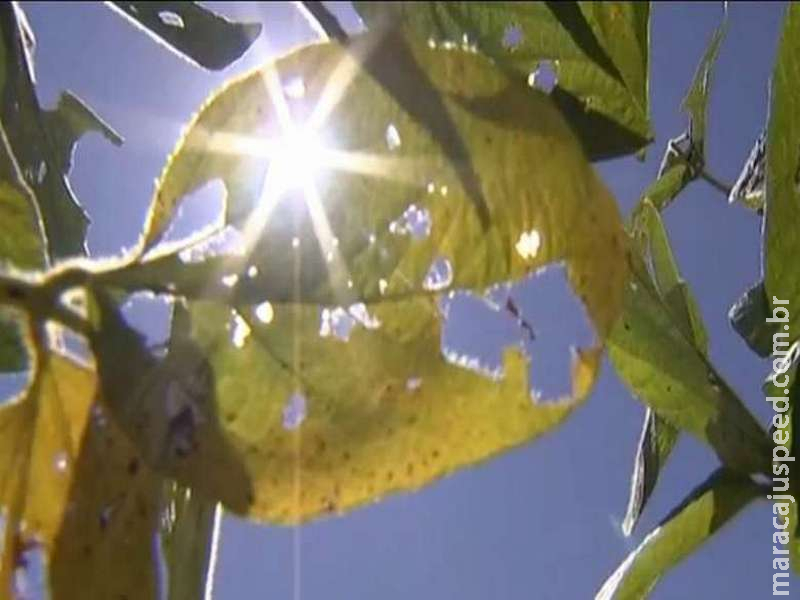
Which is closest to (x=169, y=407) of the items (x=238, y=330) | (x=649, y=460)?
(x=238, y=330)

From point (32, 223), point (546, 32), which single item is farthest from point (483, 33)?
point (32, 223)

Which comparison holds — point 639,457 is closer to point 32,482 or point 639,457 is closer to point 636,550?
point 636,550

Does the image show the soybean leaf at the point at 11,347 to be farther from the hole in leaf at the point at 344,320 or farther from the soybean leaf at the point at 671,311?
the soybean leaf at the point at 671,311

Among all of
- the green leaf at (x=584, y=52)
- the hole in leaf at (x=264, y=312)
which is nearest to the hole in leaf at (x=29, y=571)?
the hole in leaf at (x=264, y=312)

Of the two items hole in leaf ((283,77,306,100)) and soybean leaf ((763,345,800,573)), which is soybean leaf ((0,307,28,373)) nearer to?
hole in leaf ((283,77,306,100))

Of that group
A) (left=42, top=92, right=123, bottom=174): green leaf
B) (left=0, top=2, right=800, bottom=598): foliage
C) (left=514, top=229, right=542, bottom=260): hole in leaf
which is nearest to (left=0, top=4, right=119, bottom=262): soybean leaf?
(left=42, top=92, right=123, bottom=174): green leaf

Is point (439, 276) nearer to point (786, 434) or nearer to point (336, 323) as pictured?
point (336, 323)
